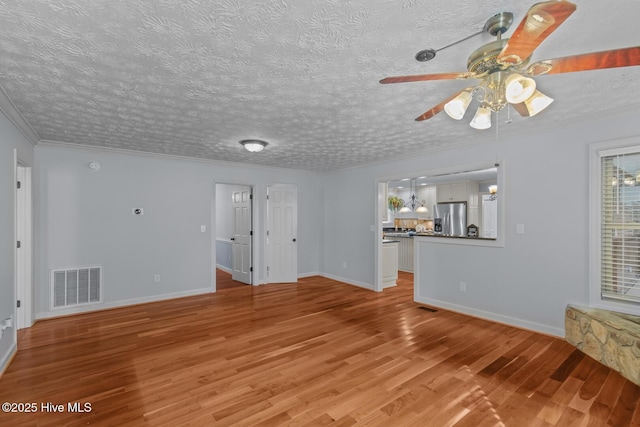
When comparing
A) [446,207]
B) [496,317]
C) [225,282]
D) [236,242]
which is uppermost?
[446,207]

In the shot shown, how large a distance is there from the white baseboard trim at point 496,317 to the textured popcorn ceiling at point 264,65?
92.7 inches

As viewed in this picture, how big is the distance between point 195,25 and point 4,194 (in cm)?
267

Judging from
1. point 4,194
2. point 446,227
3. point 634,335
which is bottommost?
point 634,335

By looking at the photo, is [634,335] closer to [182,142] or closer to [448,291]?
[448,291]

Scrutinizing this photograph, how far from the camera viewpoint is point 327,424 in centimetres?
201

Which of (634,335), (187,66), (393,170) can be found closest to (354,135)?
(393,170)

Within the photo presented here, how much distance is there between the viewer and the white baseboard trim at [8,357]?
2686mm

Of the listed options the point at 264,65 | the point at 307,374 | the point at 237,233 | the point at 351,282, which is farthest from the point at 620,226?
the point at 237,233

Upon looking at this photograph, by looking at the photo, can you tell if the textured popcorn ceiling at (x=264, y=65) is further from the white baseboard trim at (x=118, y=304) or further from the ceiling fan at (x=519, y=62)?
the white baseboard trim at (x=118, y=304)

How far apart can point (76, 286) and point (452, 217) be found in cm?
819

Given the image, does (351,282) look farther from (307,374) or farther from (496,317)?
(307,374)

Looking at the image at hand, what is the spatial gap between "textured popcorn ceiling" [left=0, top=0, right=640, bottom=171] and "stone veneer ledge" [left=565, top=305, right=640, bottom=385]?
2.03 metres

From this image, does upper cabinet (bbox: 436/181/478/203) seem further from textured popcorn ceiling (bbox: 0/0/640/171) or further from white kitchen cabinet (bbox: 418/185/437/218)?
textured popcorn ceiling (bbox: 0/0/640/171)

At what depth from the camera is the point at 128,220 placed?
4.76m
